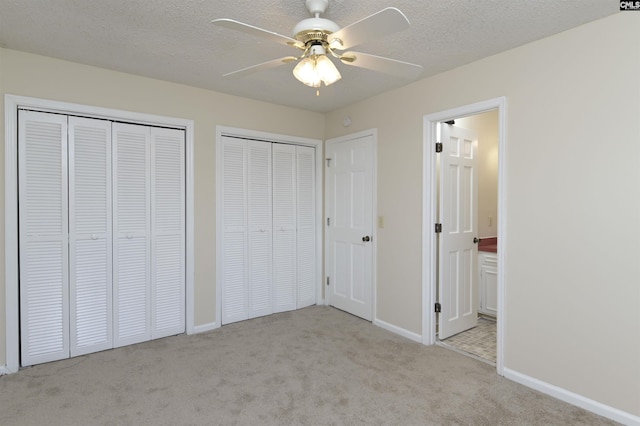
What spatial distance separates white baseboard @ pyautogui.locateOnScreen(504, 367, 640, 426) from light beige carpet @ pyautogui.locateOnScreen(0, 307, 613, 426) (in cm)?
5

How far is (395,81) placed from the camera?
322cm

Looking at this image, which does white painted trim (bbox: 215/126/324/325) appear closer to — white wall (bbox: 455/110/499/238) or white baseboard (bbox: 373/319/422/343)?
white baseboard (bbox: 373/319/422/343)

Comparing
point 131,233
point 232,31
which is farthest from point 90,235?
point 232,31

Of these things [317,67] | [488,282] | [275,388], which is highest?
[317,67]

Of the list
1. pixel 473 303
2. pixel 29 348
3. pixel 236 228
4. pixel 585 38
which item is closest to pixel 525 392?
pixel 473 303

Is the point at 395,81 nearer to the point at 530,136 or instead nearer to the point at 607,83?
the point at 530,136

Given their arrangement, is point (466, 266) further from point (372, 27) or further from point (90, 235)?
point (90, 235)

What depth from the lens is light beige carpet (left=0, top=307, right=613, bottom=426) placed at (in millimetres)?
2139

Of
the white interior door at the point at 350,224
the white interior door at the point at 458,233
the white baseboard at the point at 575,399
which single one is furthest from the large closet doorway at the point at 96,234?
the white baseboard at the point at 575,399

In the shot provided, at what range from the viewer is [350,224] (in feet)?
13.5

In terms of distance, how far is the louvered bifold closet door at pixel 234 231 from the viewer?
3727mm

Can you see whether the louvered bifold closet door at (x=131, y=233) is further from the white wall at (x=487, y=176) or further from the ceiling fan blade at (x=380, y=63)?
the white wall at (x=487, y=176)

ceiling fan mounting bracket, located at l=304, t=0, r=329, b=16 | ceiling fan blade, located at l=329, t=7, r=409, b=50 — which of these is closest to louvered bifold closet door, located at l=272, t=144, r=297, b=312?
ceiling fan mounting bracket, located at l=304, t=0, r=329, b=16

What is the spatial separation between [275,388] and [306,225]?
2174 millimetres
